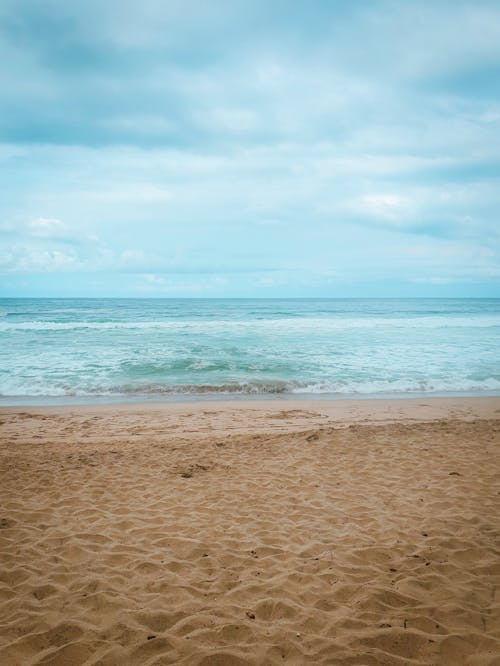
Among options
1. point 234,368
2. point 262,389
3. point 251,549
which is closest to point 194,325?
point 234,368

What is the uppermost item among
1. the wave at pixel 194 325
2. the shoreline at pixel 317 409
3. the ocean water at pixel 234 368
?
the wave at pixel 194 325

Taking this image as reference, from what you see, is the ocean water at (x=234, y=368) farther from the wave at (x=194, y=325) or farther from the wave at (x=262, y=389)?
the wave at (x=194, y=325)

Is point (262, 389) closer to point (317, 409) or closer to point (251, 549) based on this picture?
point (317, 409)

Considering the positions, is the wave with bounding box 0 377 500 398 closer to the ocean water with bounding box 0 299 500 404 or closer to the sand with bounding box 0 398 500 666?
the ocean water with bounding box 0 299 500 404

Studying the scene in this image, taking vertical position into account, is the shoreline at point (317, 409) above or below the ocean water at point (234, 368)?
below

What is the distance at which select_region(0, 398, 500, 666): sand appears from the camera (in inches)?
127

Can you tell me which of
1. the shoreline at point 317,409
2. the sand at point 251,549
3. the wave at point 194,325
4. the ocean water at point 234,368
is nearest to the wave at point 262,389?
the ocean water at point 234,368

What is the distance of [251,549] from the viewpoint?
180 inches

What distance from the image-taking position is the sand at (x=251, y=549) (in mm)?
3236

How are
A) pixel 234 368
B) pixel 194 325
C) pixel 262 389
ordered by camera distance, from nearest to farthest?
pixel 262 389
pixel 234 368
pixel 194 325

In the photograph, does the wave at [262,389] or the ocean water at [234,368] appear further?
the ocean water at [234,368]

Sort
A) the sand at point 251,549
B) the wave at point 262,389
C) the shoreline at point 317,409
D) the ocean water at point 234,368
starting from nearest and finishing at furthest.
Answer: the sand at point 251,549, the shoreline at point 317,409, the wave at point 262,389, the ocean water at point 234,368

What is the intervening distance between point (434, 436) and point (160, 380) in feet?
31.8

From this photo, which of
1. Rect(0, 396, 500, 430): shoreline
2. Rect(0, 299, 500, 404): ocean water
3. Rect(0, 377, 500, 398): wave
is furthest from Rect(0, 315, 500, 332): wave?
Rect(0, 396, 500, 430): shoreline
